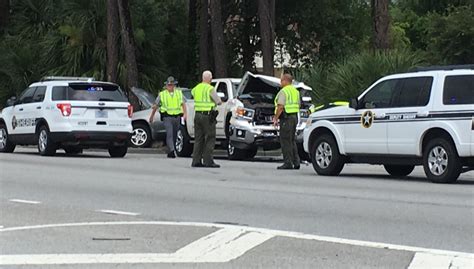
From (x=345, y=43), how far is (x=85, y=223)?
31.0 meters

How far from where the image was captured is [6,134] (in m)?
23.7

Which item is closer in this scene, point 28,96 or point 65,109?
point 65,109

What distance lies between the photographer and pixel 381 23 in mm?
26406

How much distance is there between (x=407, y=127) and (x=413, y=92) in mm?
632

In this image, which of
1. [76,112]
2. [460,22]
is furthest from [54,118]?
[460,22]

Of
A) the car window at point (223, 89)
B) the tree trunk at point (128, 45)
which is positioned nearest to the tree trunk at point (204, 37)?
the tree trunk at point (128, 45)

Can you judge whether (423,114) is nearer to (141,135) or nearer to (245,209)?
(245,209)

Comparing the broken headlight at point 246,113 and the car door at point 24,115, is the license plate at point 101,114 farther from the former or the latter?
the broken headlight at point 246,113

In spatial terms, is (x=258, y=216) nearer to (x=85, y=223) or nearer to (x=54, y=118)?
(x=85, y=223)

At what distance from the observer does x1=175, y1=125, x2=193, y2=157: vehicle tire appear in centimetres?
2324

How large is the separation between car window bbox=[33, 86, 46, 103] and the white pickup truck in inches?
172

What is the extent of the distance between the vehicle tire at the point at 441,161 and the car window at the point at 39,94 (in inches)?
418

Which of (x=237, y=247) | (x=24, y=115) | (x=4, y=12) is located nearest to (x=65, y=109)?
(x=24, y=115)

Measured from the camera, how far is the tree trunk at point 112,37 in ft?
96.1
